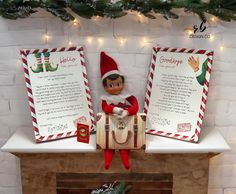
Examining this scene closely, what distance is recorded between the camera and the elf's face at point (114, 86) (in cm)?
175

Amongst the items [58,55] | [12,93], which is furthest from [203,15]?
[12,93]

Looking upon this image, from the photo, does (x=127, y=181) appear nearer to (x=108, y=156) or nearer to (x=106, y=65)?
(x=108, y=156)

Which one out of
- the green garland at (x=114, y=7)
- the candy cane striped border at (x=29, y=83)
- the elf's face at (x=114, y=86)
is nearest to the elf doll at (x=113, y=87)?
the elf's face at (x=114, y=86)

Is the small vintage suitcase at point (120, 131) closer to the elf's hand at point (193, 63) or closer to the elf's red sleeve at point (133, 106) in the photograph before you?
the elf's red sleeve at point (133, 106)

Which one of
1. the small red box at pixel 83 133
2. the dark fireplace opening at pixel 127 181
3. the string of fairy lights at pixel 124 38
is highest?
the string of fairy lights at pixel 124 38

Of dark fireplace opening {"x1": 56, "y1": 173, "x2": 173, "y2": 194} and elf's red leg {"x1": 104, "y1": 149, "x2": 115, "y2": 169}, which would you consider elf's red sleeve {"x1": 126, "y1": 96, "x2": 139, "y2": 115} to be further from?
dark fireplace opening {"x1": 56, "y1": 173, "x2": 173, "y2": 194}

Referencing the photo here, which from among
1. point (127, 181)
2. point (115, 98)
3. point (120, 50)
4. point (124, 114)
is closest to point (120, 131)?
point (124, 114)

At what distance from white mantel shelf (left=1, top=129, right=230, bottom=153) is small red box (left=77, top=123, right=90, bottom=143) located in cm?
2

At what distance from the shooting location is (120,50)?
182 centimetres

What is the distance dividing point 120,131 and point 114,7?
546mm

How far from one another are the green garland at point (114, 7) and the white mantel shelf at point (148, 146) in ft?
1.84

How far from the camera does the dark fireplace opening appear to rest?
70.9 inches

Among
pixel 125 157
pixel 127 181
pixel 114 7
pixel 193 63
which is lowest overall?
pixel 127 181

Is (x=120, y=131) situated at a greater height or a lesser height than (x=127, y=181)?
greater
